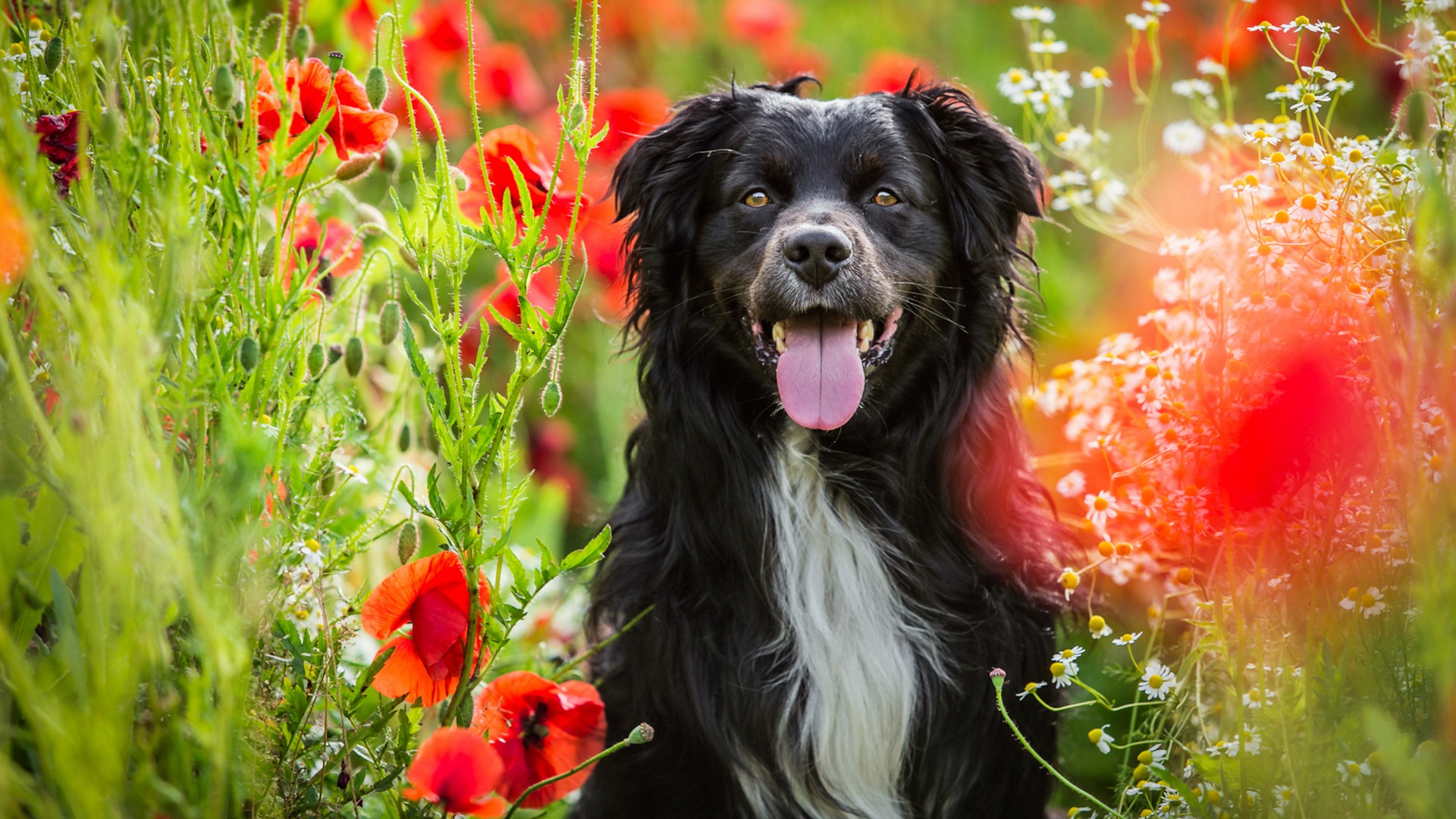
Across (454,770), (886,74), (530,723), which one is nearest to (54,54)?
(454,770)

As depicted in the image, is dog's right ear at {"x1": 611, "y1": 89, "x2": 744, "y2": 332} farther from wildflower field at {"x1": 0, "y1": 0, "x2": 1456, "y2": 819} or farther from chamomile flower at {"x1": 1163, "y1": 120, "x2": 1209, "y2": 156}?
chamomile flower at {"x1": 1163, "y1": 120, "x2": 1209, "y2": 156}

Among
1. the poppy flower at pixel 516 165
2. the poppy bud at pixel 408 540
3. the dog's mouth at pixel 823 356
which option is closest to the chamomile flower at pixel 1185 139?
the dog's mouth at pixel 823 356

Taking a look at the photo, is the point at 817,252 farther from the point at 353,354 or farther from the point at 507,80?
the point at 507,80

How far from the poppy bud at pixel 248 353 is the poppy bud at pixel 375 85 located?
463mm

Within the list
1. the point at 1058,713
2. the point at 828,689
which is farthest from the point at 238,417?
the point at 1058,713

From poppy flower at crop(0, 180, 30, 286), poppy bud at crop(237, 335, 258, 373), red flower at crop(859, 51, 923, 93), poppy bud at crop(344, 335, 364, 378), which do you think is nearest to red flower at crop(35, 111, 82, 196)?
poppy flower at crop(0, 180, 30, 286)

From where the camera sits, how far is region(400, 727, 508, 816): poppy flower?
5.22 feet

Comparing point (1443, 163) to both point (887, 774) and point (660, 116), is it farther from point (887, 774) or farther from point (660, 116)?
point (660, 116)

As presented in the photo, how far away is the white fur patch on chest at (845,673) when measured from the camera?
8.18 feet

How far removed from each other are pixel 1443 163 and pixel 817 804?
5.79ft

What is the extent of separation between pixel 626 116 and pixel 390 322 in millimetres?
1366

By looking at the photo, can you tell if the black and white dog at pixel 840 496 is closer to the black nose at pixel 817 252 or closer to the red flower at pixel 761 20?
the black nose at pixel 817 252

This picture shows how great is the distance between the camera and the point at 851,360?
2414 millimetres

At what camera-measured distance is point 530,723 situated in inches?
81.7
